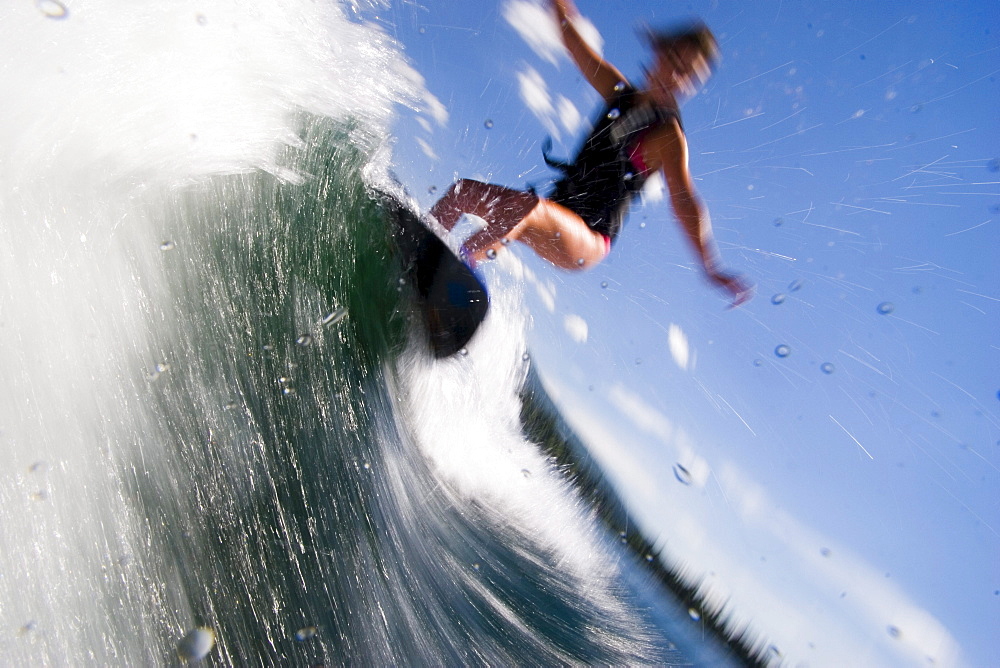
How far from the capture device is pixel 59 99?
1.17 meters

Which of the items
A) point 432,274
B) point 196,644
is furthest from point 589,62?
point 196,644

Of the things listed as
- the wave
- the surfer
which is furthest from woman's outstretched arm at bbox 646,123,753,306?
the wave

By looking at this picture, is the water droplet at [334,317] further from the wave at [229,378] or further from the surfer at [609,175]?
the surfer at [609,175]

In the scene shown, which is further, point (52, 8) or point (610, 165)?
point (610, 165)

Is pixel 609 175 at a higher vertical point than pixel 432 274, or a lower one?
higher

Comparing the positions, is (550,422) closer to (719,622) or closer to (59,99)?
(719,622)

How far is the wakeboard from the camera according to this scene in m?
1.88

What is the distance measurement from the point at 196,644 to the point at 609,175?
2009 millimetres

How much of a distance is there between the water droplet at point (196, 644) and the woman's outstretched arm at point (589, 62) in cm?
205

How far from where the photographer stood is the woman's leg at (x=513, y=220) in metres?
1.86

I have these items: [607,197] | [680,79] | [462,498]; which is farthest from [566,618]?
[680,79]

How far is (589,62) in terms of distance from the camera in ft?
6.34

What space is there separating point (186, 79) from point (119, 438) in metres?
1.01

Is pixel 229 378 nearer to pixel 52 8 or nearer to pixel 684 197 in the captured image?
pixel 52 8
